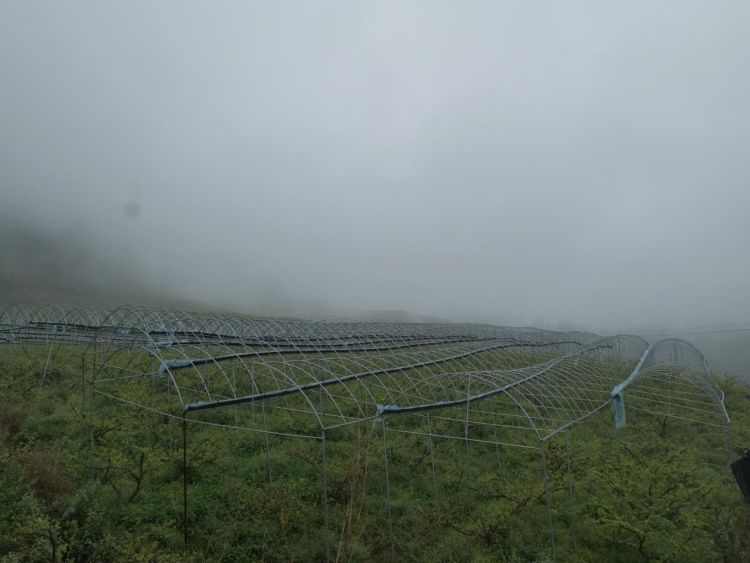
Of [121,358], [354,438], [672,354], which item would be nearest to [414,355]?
[354,438]

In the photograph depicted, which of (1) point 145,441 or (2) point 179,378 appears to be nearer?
(1) point 145,441

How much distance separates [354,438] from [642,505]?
24.6 ft

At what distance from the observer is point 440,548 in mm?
8758

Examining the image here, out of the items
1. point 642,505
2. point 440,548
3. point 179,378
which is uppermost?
point 179,378

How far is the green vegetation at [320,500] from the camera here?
834 centimetres

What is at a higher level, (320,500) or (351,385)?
(351,385)

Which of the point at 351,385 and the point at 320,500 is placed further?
the point at 351,385

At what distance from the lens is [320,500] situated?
10.2m

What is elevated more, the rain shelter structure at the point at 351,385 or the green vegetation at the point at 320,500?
the rain shelter structure at the point at 351,385

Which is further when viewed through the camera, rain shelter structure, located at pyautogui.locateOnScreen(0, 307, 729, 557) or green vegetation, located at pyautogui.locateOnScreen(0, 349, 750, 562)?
rain shelter structure, located at pyautogui.locateOnScreen(0, 307, 729, 557)

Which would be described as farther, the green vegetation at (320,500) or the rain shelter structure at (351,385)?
the rain shelter structure at (351,385)

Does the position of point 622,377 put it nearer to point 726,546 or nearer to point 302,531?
point 726,546

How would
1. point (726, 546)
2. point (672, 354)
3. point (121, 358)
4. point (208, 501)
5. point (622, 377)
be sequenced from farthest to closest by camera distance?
point (672, 354) < point (622, 377) < point (121, 358) < point (208, 501) < point (726, 546)

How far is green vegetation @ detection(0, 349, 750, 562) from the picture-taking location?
328 inches
